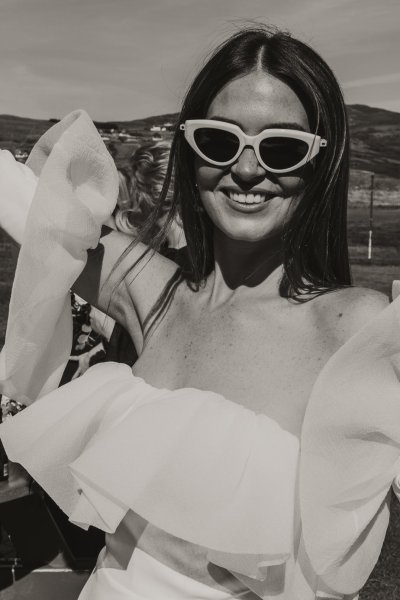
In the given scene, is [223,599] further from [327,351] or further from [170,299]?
[170,299]

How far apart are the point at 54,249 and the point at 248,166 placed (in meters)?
0.45

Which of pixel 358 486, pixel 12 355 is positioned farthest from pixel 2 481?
pixel 358 486

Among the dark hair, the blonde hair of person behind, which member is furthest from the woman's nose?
the blonde hair of person behind

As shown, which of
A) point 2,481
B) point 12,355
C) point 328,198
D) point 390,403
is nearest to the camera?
point 390,403

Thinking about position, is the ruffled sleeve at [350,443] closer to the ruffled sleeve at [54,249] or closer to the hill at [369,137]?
the ruffled sleeve at [54,249]

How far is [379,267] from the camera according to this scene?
68.8ft

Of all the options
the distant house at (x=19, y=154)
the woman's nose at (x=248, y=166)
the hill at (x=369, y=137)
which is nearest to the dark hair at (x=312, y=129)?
the woman's nose at (x=248, y=166)

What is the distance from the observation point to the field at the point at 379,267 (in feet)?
13.8

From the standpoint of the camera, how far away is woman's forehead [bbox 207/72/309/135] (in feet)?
5.32

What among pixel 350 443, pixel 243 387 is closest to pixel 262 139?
pixel 243 387

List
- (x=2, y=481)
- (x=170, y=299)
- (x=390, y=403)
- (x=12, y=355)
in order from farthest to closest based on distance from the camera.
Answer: (x=2, y=481) < (x=170, y=299) < (x=12, y=355) < (x=390, y=403)

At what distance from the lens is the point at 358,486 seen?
1.38m

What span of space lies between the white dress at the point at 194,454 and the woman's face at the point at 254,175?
31 cm

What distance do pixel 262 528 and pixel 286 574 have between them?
4.3 inches
